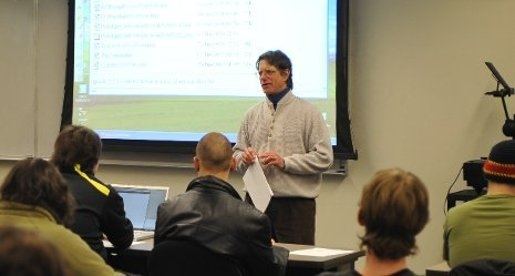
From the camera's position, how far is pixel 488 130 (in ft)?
16.8

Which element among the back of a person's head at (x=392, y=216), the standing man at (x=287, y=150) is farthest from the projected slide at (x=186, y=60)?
the back of a person's head at (x=392, y=216)

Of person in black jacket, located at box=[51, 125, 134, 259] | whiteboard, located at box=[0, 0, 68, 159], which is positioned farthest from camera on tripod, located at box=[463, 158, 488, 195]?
whiteboard, located at box=[0, 0, 68, 159]

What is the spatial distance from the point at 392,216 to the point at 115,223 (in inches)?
71.4

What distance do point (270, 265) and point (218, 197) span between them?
33 centimetres

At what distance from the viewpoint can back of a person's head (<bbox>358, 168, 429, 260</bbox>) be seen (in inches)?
74.9

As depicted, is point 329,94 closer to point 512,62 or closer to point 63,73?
point 512,62

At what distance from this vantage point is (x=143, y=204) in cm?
412

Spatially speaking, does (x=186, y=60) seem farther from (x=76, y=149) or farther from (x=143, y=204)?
(x=76, y=149)

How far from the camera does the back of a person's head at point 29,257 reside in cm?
112

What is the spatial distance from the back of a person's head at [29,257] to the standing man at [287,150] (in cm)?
285

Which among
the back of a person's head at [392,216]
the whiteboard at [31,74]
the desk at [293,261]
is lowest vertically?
the desk at [293,261]

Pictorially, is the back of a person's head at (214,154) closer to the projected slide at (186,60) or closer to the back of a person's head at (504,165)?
the back of a person's head at (504,165)

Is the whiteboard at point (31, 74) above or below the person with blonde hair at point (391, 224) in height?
above

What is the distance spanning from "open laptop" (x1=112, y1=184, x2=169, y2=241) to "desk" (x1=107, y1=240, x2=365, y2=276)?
0.25 m
